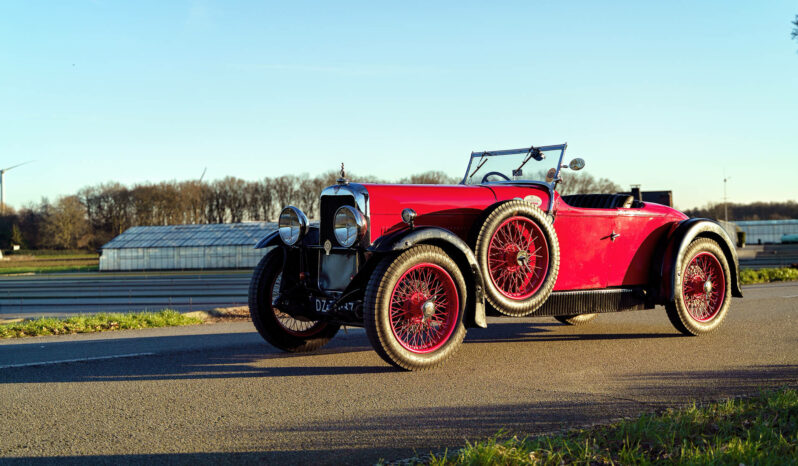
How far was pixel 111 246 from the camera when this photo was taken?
56719 mm

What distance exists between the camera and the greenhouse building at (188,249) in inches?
2121

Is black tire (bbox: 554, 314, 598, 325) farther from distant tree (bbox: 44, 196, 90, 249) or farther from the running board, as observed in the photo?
distant tree (bbox: 44, 196, 90, 249)

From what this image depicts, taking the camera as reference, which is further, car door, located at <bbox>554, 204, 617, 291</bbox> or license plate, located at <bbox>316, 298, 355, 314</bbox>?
car door, located at <bbox>554, 204, 617, 291</bbox>

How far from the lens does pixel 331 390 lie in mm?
5203

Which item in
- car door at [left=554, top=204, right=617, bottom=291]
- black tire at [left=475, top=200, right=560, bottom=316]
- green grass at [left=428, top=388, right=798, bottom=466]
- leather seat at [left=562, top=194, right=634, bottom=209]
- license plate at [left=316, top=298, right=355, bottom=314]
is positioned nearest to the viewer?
green grass at [left=428, top=388, right=798, bottom=466]

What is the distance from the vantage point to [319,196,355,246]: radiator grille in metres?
6.56

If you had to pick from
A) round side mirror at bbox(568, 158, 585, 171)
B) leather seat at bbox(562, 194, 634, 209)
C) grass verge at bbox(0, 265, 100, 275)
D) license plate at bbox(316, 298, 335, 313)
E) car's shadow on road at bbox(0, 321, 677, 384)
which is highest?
round side mirror at bbox(568, 158, 585, 171)

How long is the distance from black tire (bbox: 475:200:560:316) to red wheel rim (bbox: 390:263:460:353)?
45 centimetres

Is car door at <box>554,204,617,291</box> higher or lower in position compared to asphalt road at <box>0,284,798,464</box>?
higher

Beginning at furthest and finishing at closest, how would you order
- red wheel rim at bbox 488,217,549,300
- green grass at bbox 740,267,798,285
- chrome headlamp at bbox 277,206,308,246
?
green grass at bbox 740,267,798,285 < chrome headlamp at bbox 277,206,308,246 < red wheel rim at bbox 488,217,549,300

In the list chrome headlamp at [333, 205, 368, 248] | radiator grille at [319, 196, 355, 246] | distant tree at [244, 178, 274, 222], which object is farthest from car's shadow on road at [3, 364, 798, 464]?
distant tree at [244, 178, 274, 222]

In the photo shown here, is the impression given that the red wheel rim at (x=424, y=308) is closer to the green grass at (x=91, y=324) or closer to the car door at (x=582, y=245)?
the car door at (x=582, y=245)

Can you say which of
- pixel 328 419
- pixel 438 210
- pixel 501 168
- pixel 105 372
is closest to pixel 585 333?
pixel 501 168

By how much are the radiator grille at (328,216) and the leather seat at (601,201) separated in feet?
9.76
